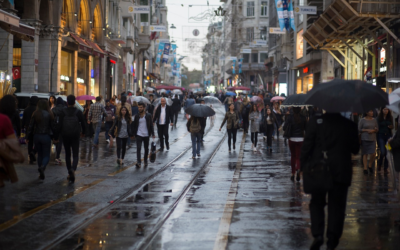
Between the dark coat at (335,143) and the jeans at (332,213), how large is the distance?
16cm

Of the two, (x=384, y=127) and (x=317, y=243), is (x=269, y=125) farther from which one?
(x=317, y=243)

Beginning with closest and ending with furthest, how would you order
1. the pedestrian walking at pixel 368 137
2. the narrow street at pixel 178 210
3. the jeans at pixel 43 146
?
the narrow street at pixel 178 210, the jeans at pixel 43 146, the pedestrian walking at pixel 368 137

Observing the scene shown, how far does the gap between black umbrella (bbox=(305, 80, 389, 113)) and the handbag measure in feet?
1.42

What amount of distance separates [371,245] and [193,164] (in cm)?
A: 933

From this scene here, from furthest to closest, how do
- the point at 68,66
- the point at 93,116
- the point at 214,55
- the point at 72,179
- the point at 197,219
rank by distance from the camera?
the point at 214,55 < the point at 68,66 < the point at 93,116 < the point at 72,179 < the point at 197,219

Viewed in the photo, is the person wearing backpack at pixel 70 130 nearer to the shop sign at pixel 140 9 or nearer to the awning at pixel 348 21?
the awning at pixel 348 21

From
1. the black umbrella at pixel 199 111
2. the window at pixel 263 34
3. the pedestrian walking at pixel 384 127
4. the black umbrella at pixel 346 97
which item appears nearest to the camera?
the black umbrella at pixel 346 97

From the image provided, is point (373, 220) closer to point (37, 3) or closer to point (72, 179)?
point (72, 179)

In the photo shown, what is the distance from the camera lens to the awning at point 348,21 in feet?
78.7

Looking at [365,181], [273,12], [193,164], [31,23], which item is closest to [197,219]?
[365,181]

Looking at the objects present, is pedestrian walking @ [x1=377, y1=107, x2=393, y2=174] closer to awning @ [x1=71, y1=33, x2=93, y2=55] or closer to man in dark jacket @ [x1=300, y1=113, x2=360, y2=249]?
man in dark jacket @ [x1=300, y1=113, x2=360, y2=249]

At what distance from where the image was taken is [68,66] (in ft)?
112

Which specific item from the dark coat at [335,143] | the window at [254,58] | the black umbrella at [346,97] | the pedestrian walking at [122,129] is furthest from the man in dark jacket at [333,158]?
the window at [254,58]

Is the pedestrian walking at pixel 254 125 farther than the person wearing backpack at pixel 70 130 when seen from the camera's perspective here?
Yes
